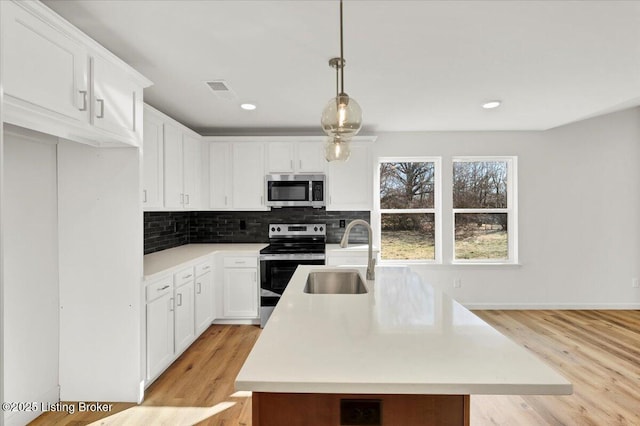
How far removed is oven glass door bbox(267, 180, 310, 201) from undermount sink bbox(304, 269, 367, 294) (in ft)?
6.35

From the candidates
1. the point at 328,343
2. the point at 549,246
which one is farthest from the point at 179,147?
the point at 549,246

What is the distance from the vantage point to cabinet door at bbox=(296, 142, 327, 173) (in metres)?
4.24

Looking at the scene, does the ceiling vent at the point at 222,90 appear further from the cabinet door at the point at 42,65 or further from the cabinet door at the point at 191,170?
the cabinet door at the point at 42,65

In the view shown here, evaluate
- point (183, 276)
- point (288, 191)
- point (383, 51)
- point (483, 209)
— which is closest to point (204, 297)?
point (183, 276)

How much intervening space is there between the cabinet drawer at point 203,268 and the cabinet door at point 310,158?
59.4 inches

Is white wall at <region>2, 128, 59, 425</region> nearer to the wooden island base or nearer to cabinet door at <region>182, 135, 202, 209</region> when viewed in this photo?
cabinet door at <region>182, 135, 202, 209</region>

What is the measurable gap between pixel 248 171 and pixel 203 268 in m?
1.33

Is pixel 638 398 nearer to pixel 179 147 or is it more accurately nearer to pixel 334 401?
pixel 334 401

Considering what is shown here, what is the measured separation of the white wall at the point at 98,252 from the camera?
2328 millimetres

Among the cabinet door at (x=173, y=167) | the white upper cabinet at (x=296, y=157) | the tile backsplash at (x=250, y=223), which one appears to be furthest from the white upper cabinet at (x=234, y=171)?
the cabinet door at (x=173, y=167)

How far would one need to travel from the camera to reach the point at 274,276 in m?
3.87

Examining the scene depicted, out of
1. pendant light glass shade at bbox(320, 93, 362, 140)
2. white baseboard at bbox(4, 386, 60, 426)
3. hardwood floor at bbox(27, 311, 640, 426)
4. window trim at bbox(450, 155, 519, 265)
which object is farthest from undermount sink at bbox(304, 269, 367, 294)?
window trim at bbox(450, 155, 519, 265)

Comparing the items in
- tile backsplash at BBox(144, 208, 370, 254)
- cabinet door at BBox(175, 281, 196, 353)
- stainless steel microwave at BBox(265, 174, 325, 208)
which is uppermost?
stainless steel microwave at BBox(265, 174, 325, 208)

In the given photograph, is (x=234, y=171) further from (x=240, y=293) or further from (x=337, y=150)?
(x=337, y=150)
